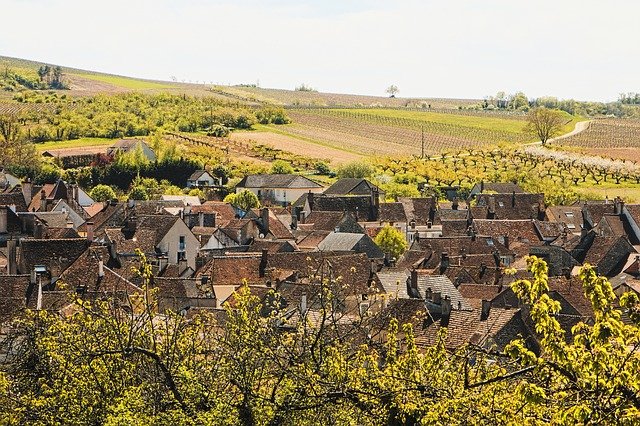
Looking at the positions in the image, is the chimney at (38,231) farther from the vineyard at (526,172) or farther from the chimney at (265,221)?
the vineyard at (526,172)

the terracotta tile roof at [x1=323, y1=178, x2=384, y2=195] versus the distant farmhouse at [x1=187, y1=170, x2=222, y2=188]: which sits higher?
the terracotta tile roof at [x1=323, y1=178, x2=384, y2=195]

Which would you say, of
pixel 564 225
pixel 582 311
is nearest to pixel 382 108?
pixel 564 225

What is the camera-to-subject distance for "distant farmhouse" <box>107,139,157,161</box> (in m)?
114

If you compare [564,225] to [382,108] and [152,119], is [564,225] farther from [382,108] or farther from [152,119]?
[382,108]

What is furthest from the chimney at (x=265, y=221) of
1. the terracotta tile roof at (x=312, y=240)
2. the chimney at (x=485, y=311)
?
the chimney at (x=485, y=311)

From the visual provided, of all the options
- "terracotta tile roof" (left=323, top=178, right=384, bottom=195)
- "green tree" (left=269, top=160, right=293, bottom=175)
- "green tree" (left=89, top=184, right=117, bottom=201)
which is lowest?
"green tree" (left=89, top=184, right=117, bottom=201)

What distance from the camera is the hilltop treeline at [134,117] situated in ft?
453

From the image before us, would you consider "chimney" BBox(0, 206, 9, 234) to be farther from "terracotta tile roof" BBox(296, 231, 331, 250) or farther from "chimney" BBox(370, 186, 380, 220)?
"chimney" BBox(370, 186, 380, 220)

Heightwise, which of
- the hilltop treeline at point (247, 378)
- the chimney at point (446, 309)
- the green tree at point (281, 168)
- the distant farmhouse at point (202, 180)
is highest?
the hilltop treeline at point (247, 378)

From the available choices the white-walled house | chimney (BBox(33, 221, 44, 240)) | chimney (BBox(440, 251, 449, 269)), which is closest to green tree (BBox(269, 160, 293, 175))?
the white-walled house

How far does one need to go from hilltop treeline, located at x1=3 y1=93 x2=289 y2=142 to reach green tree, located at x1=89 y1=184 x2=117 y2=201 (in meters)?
35.2

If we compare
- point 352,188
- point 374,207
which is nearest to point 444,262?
point 374,207

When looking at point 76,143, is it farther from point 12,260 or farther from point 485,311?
point 485,311

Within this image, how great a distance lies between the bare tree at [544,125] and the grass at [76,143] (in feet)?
203
